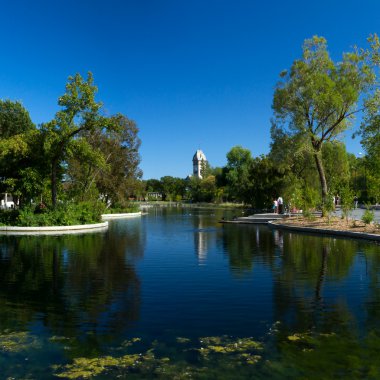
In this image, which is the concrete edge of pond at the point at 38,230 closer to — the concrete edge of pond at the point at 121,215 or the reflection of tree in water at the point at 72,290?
the reflection of tree in water at the point at 72,290

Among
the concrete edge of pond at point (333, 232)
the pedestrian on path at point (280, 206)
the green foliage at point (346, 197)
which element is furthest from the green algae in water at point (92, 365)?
the pedestrian on path at point (280, 206)

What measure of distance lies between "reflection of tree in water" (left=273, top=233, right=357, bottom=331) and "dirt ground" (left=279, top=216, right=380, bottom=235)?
3.58m

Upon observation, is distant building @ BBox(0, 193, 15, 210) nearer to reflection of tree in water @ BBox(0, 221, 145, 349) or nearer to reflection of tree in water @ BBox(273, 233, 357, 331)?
reflection of tree in water @ BBox(0, 221, 145, 349)

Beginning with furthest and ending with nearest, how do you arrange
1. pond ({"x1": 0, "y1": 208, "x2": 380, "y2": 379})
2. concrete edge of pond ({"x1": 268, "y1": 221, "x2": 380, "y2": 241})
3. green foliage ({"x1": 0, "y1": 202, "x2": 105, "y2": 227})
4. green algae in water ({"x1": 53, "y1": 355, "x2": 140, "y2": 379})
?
green foliage ({"x1": 0, "y1": 202, "x2": 105, "y2": 227}) → concrete edge of pond ({"x1": 268, "y1": 221, "x2": 380, "y2": 241}) → pond ({"x1": 0, "y1": 208, "x2": 380, "y2": 379}) → green algae in water ({"x1": 53, "y1": 355, "x2": 140, "y2": 379})

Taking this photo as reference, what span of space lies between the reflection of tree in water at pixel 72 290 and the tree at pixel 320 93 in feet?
60.4

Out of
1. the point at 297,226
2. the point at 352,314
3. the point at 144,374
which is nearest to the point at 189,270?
the point at 352,314

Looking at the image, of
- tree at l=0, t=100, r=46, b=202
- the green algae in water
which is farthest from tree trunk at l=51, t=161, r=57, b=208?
the green algae in water

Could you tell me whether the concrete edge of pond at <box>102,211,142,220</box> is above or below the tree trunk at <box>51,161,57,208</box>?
below

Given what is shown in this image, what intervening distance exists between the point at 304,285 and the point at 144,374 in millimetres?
6253

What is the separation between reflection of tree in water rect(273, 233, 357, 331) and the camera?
7794mm

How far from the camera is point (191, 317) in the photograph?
7973 mm

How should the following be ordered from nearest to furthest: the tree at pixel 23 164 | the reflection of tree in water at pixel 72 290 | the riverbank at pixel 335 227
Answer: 1. the reflection of tree in water at pixel 72 290
2. the riverbank at pixel 335 227
3. the tree at pixel 23 164

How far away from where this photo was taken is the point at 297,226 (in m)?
27.3

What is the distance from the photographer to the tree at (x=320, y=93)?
28.7 m
